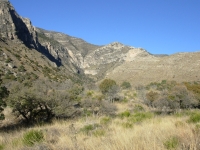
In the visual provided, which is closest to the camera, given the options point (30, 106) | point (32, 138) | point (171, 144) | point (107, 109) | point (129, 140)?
point (171, 144)

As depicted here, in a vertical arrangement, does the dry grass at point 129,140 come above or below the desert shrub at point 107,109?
above

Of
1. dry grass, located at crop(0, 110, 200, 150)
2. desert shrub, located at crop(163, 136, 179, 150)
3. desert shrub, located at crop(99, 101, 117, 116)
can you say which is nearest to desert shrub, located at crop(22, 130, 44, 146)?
dry grass, located at crop(0, 110, 200, 150)

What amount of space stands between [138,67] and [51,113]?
175 feet

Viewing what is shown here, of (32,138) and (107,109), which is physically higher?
(32,138)

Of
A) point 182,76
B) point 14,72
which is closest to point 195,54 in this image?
point 182,76

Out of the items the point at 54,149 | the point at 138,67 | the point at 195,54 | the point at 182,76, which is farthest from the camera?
the point at 138,67

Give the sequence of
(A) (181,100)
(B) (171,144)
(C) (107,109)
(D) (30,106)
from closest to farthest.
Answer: (B) (171,144), (D) (30,106), (C) (107,109), (A) (181,100)

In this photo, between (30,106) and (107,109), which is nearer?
(30,106)

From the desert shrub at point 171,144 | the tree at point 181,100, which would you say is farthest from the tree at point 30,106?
the tree at point 181,100

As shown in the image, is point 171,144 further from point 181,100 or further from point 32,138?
point 181,100

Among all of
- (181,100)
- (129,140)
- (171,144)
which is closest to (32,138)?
(129,140)

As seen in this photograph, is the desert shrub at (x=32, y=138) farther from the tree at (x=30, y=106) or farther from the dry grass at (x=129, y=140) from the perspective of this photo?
the tree at (x=30, y=106)

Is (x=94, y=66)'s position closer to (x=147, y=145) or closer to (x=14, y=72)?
(x=14, y=72)

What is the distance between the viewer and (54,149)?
4.15m
